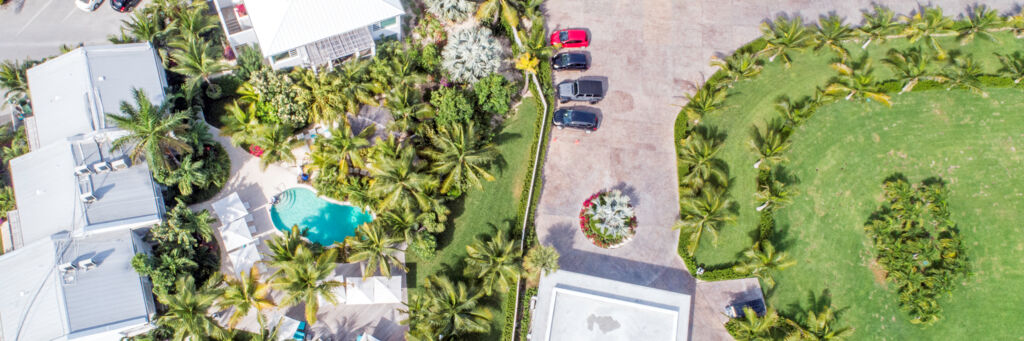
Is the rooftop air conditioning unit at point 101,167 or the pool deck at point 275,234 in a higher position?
the rooftop air conditioning unit at point 101,167

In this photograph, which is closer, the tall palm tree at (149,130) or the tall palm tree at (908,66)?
the tall palm tree at (149,130)

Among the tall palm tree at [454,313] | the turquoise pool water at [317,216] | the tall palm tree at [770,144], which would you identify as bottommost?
the tall palm tree at [454,313]

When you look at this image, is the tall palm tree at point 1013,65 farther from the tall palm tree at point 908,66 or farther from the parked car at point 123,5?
the parked car at point 123,5

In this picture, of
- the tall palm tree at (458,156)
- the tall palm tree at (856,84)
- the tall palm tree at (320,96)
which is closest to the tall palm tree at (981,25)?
the tall palm tree at (856,84)

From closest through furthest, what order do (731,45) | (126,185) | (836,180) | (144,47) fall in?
(126,185), (144,47), (836,180), (731,45)

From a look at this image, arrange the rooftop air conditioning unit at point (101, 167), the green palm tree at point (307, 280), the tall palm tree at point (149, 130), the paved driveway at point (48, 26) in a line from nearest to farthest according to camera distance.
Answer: the tall palm tree at point (149, 130), the green palm tree at point (307, 280), the rooftop air conditioning unit at point (101, 167), the paved driveway at point (48, 26)

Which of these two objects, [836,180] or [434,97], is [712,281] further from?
[434,97]

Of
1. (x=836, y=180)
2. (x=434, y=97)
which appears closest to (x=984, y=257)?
(x=836, y=180)
